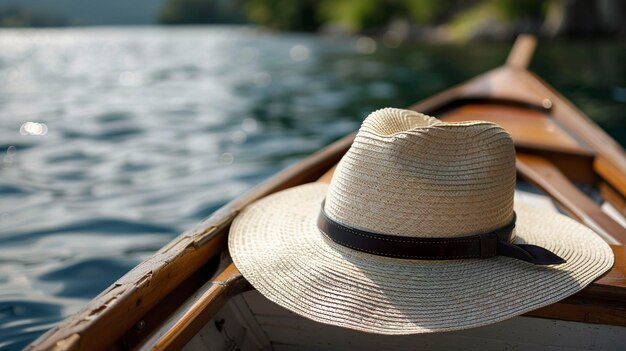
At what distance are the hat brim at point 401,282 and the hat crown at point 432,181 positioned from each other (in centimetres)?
8

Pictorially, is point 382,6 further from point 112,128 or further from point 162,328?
point 162,328

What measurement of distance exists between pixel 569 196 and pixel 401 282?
1.24m

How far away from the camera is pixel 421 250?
143cm

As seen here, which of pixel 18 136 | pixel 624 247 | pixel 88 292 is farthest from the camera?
pixel 18 136

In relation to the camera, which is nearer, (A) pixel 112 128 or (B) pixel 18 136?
(B) pixel 18 136

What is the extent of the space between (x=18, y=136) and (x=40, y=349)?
4.88 meters

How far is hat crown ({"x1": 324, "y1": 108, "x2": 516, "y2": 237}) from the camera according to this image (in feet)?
4.69

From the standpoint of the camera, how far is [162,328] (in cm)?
135

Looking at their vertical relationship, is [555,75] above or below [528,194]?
below

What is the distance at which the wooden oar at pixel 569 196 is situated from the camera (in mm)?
2059

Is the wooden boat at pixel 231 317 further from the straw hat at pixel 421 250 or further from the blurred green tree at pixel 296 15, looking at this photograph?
the blurred green tree at pixel 296 15

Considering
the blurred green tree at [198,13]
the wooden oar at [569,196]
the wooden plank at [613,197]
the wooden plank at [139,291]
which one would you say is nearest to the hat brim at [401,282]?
the wooden plank at [139,291]

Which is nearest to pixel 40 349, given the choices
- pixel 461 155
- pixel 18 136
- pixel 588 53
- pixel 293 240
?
pixel 293 240

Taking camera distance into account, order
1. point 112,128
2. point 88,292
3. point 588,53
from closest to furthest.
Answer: point 88,292 < point 112,128 < point 588,53
